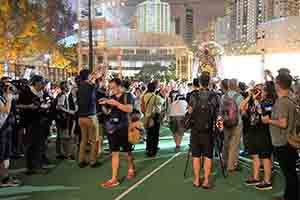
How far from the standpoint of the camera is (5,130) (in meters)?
7.64

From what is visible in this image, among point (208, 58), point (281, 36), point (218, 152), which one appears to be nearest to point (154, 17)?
point (281, 36)

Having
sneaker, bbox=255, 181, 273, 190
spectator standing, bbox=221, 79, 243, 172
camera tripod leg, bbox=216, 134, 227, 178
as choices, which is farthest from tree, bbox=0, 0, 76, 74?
sneaker, bbox=255, 181, 273, 190

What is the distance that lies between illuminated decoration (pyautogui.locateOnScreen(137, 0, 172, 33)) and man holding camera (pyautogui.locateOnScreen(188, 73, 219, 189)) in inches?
2264

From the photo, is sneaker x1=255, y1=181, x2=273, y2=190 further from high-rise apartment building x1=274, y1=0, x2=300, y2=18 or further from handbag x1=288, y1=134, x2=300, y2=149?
high-rise apartment building x1=274, y1=0, x2=300, y2=18

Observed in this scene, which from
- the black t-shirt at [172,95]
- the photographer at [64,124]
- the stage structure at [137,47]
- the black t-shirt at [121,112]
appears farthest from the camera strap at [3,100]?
the stage structure at [137,47]

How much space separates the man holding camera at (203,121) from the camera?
7.41m

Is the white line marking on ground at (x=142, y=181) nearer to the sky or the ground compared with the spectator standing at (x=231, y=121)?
nearer to the ground

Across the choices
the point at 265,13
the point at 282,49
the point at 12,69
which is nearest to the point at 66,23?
the point at 265,13

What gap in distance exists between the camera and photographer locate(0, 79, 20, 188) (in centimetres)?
747

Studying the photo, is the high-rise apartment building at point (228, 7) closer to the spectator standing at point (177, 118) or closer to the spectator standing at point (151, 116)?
the spectator standing at point (177, 118)

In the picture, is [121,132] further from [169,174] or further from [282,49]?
[282,49]

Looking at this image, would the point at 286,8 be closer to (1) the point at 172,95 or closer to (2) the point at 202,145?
(1) the point at 172,95

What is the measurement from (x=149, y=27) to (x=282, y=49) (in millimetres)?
47848

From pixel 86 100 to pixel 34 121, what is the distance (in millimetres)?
1058
